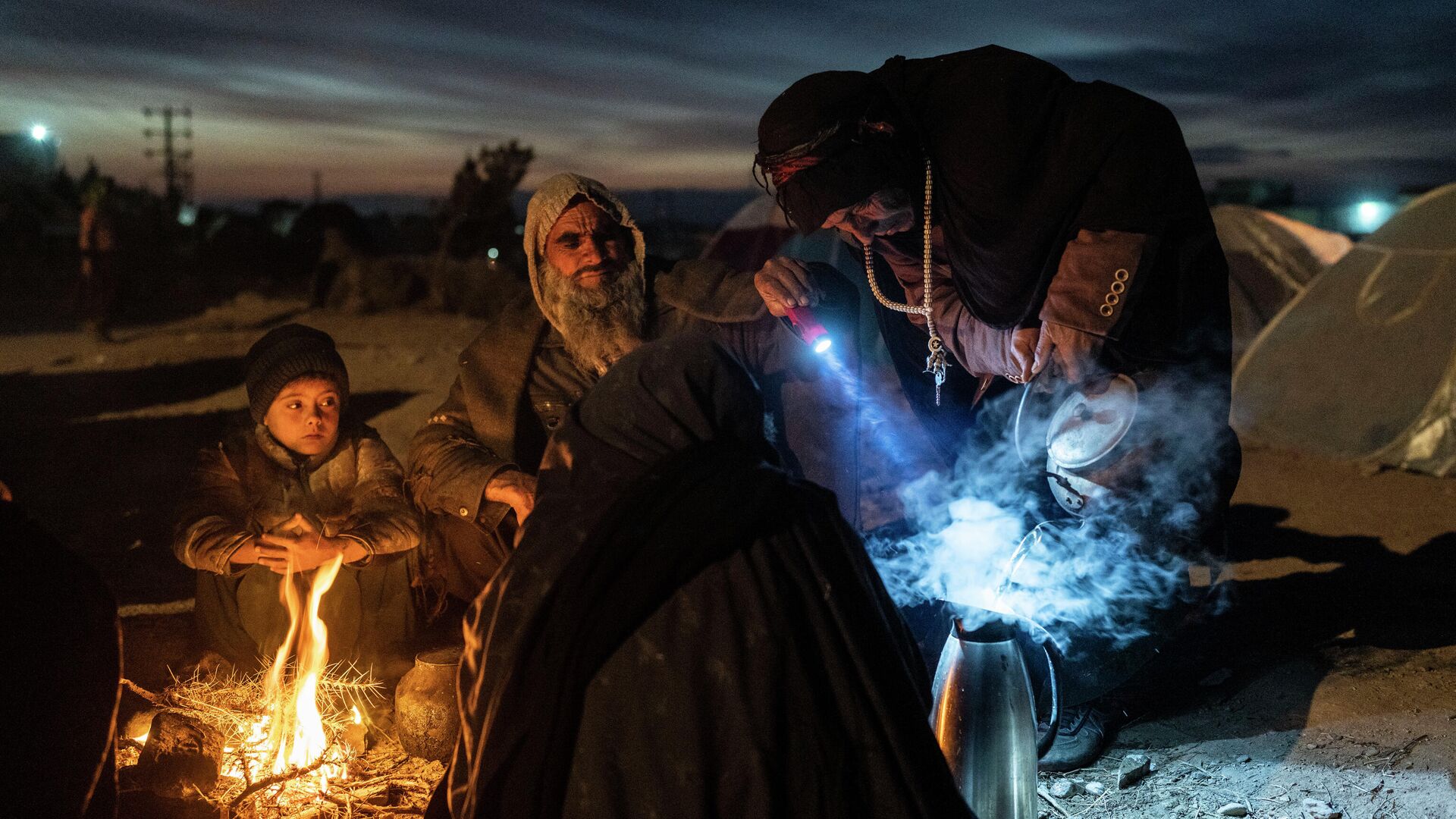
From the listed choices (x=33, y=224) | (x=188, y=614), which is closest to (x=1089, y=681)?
(x=188, y=614)

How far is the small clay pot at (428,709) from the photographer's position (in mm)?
2992

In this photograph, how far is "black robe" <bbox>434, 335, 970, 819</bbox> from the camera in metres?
1.72

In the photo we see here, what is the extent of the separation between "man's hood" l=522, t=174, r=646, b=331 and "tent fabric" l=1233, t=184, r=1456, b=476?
6.14 meters

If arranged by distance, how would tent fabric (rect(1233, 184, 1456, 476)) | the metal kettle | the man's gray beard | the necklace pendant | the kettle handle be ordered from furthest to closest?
tent fabric (rect(1233, 184, 1456, 476))
the man's gray beard
the necklace pendant
the kettle handle
the metal kettle

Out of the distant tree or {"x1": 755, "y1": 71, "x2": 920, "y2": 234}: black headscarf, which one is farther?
the distant tree

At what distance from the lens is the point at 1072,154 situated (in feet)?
9.11

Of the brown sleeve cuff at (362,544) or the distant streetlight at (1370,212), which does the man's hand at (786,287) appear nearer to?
the brown sleeve cuff at (362,544)

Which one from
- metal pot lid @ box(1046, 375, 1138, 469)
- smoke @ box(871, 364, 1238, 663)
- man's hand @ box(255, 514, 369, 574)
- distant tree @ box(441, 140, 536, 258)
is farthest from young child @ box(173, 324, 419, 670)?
distant tree @ box(441, 140, 536, 258)

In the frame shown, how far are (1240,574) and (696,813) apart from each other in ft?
13.7

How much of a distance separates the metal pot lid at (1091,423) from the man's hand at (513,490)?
174 cm

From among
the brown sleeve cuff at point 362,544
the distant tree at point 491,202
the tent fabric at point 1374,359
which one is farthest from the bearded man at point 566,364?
the distant tree at point 491,202

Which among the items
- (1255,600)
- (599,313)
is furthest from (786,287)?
(1255,600)

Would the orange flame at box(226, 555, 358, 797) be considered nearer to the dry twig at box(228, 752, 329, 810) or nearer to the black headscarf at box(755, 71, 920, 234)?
the dry twig at box(228, 752, 329, 810)

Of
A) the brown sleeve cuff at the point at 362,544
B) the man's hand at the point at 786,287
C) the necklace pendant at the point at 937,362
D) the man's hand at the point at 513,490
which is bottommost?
the brown sleeve cuff at the point at 362,544
